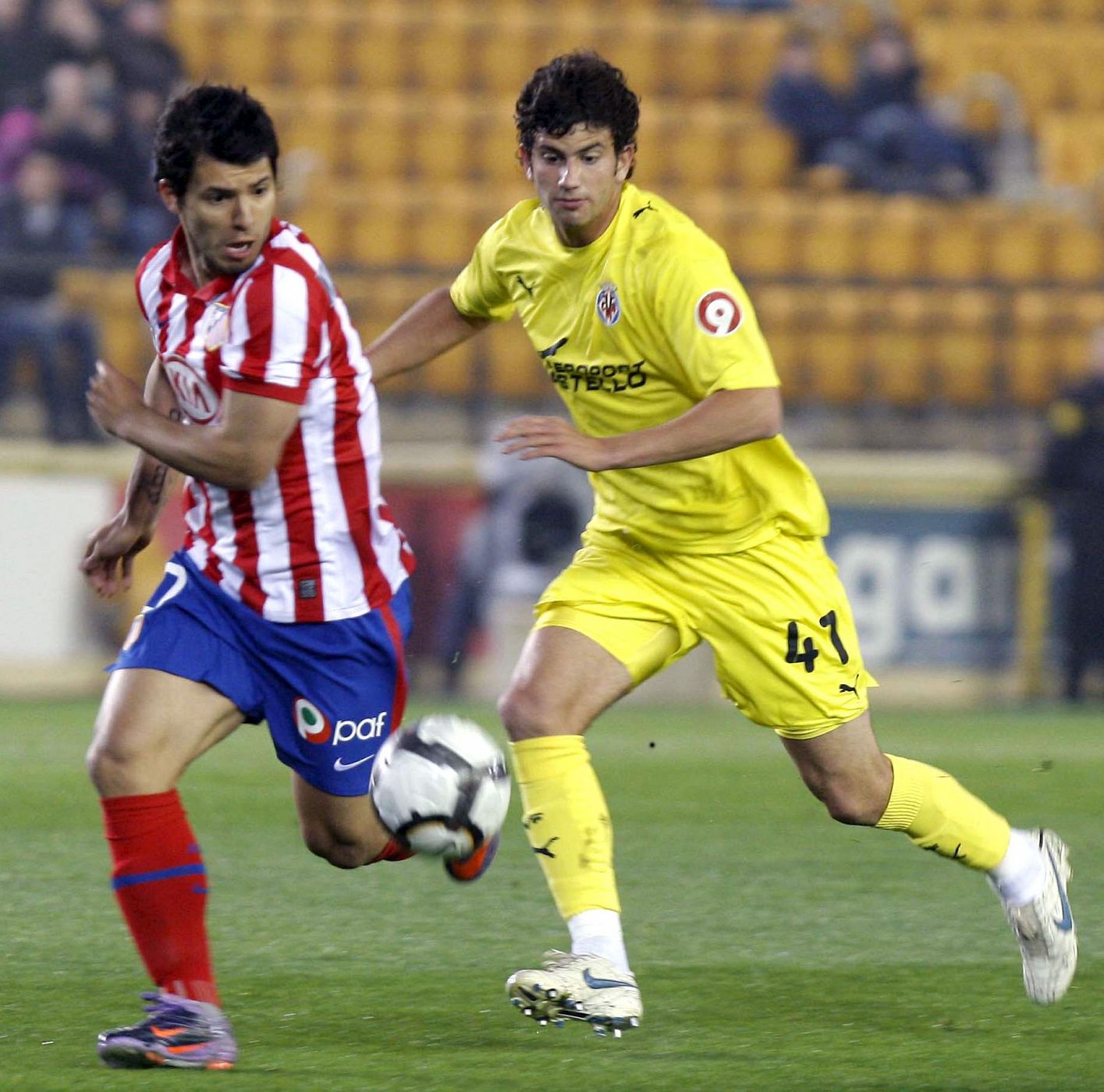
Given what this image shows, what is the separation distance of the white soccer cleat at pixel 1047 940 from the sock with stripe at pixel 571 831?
2.88 ft

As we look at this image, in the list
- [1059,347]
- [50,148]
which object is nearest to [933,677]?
[1059,347]

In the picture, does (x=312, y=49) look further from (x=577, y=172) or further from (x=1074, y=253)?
(x=577, y=172)

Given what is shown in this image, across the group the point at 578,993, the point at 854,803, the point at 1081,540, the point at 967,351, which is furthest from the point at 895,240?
the point at 578,993

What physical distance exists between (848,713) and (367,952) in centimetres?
121

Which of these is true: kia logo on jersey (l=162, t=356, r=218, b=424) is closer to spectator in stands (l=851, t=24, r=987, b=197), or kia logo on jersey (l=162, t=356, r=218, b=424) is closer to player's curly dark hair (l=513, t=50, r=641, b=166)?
player's curly dark hair (l=513, t=50, r=641, b=166)

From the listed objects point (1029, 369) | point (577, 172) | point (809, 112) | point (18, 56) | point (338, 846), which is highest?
point (18, 56)

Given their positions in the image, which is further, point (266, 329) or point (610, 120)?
point (610, 120)

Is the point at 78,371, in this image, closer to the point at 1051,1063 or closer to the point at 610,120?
the point at 610,120

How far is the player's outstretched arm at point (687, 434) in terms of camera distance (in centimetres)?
359

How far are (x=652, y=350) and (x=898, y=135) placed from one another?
982 centimetres

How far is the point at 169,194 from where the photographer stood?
3582 mm

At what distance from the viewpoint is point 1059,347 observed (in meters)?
11.2

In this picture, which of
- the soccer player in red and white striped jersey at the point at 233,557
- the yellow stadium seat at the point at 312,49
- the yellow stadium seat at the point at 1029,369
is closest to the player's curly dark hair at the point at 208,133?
the soccer player in red and white striped jersey at the point at 233,557

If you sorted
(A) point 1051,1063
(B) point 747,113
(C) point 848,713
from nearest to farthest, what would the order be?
(A) point 1051,1063
(C) point 848,713
(B) point 747,113
